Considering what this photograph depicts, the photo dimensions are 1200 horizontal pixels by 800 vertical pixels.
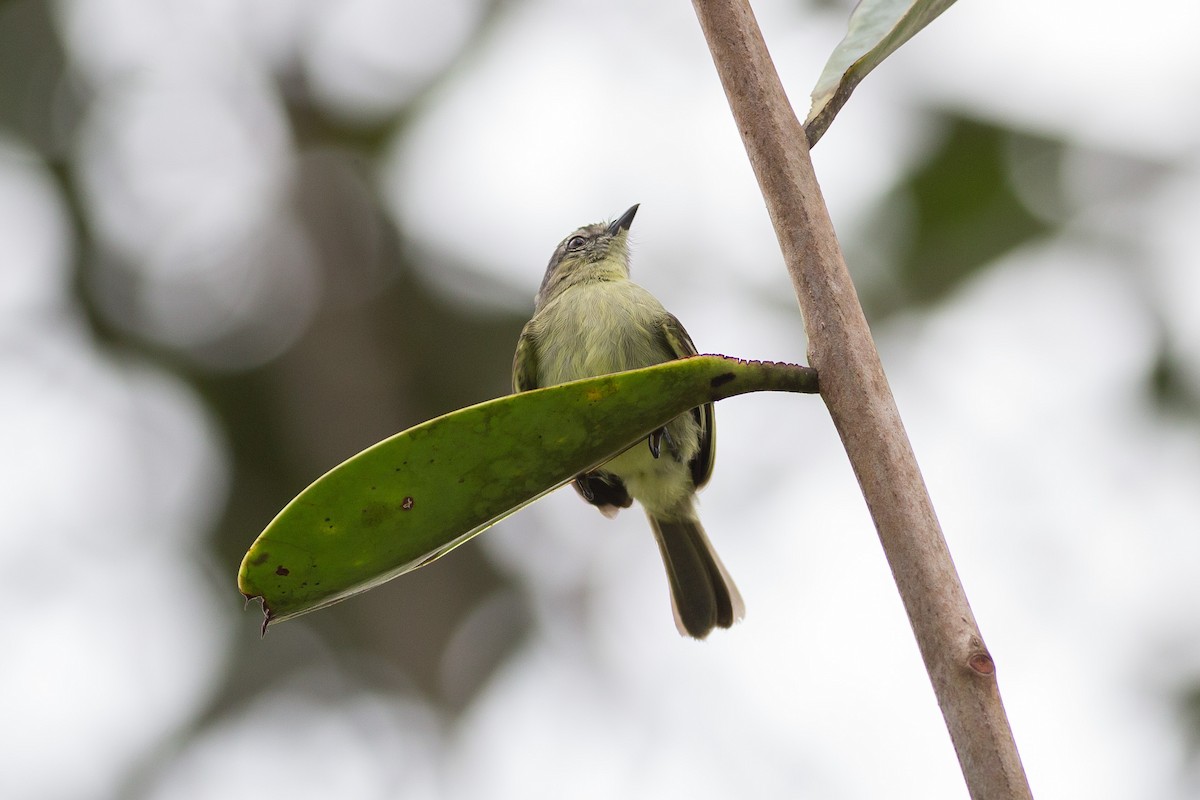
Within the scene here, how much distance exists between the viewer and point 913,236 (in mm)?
6539

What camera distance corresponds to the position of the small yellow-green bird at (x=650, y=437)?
3139 mm

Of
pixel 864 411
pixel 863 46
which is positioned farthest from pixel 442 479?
pixel 863 46

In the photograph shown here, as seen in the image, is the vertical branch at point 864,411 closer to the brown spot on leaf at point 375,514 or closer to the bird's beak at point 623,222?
the brown spot on leaf at point 375,514

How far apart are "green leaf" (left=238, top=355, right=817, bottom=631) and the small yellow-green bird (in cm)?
155

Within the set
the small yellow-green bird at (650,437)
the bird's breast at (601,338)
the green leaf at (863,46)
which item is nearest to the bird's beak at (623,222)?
the small yellow-green bird at (650,437)

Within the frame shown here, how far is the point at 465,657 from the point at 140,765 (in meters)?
2.24

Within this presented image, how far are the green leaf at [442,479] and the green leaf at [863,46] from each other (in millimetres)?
329

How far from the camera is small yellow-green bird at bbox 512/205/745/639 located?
314 cm

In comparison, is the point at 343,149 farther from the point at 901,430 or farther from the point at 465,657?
the point at 901,430

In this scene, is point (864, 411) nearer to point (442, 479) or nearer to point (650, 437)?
point (442, 479)

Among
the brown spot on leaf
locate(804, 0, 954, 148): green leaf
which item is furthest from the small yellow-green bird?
the brown spot on leaf

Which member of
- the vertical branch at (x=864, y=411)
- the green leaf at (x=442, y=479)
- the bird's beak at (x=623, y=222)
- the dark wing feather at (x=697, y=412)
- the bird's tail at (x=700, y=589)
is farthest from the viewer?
the bird's beak at (x=623, y=222)

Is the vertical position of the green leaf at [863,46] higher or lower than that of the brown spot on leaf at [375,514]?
higher

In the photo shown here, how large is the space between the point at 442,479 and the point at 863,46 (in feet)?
Result: 2.30
